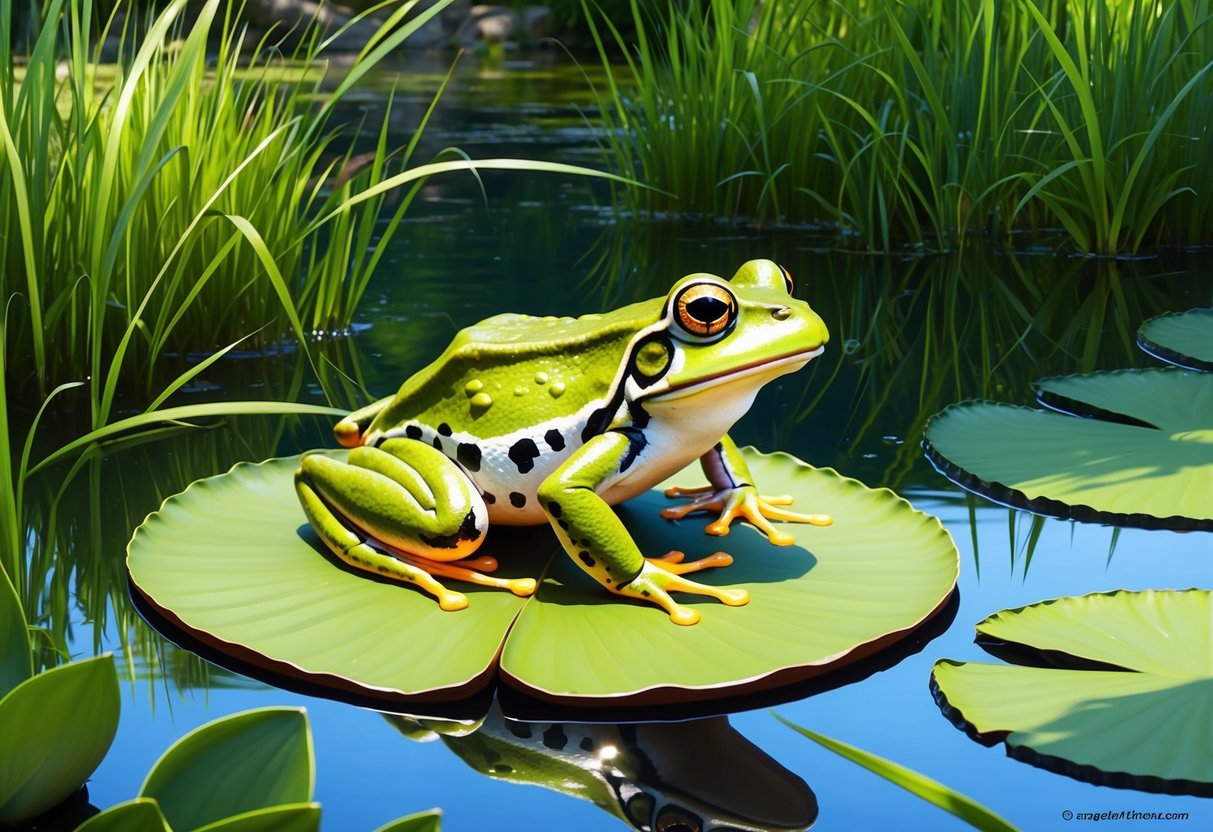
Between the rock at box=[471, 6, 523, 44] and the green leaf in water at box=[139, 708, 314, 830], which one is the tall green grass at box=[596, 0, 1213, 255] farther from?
the rock at box=[471, 6, 523, 44]

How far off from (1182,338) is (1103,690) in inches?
79.1

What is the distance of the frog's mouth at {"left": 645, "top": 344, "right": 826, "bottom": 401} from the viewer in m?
1.97

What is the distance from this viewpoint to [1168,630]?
72.3 inches

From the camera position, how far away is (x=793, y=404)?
10.6 ft

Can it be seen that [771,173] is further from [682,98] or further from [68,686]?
[68,686]

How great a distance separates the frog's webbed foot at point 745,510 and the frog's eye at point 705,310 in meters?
0.38

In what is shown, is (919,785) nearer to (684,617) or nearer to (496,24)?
(684,617)

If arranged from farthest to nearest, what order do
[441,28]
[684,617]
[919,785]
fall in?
[441,28], [684,617], [919,785]

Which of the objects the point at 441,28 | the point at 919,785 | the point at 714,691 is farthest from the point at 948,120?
the point at 441,28

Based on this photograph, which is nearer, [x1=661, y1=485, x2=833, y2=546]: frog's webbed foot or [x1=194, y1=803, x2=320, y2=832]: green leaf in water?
[x1=194, y1=803, x2=320, y2=832]: green leaf in water

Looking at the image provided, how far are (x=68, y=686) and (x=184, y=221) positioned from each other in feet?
6.70

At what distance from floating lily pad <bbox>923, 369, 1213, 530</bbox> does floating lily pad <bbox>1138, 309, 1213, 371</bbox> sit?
209 millimetres

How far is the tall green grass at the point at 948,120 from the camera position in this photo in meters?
4.44

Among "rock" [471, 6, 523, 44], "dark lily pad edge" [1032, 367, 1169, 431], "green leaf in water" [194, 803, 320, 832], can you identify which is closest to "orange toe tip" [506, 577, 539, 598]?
"green leaf in water" [194, 803, 320, 832]
